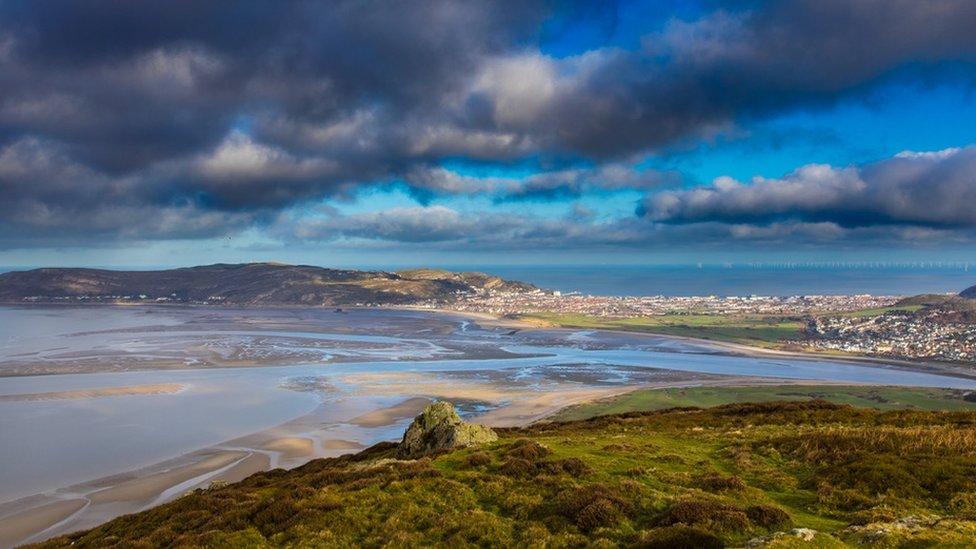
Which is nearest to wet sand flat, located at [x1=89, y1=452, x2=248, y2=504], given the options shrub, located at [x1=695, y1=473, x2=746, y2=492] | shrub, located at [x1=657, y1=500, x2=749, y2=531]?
shrub, located at [x1=695, y1=473, x2=746, y2=492]

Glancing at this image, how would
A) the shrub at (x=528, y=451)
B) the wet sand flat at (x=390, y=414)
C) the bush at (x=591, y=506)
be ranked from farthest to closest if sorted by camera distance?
1. the wet sand flat at (x=390, y=414)
2. the shrub at (x=528, y=451)
3. the bush at (x=591, y=506)

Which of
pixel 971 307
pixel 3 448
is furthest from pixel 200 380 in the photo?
pixel 971 307

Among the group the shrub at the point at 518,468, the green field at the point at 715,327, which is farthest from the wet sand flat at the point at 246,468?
the green field at the point at 715,327

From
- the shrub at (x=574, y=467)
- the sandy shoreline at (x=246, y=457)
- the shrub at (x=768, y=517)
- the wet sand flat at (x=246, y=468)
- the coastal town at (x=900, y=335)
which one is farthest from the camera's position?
the coastal town at (x=900, y=335)

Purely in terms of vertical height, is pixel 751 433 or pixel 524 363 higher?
pixel 751 433

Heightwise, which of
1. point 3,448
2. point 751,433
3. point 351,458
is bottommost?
point 3,448

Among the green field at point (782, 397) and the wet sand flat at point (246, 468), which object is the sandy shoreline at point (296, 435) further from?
the green field at point (782, 397)

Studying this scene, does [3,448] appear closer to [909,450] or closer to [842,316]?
[909,450]
